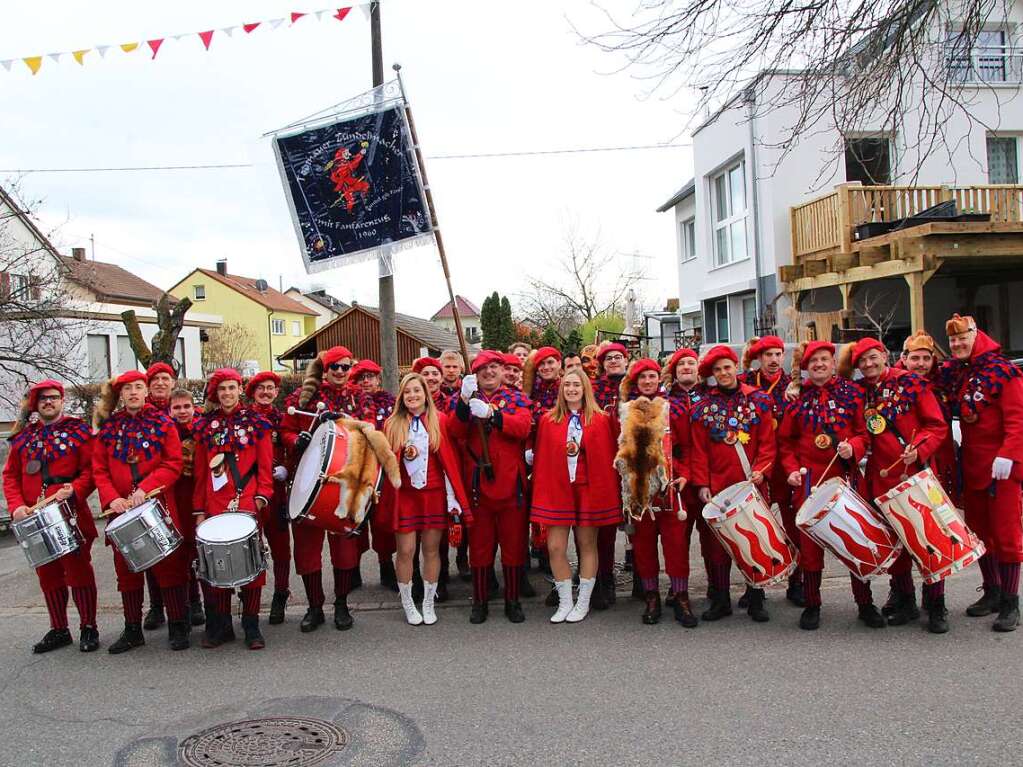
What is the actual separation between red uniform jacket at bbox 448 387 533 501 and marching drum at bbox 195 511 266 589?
153 centimetres

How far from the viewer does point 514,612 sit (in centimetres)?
575

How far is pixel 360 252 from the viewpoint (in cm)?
819

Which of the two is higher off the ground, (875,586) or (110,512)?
(110,512)

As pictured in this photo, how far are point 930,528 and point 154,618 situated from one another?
532 cm

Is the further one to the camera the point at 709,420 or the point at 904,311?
the point at 904,311

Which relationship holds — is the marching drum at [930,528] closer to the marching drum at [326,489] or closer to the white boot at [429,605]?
the white boot at [429,605]

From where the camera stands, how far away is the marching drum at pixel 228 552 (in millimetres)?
5027

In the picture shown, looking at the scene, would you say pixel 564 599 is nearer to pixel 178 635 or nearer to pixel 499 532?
pixel 499 532

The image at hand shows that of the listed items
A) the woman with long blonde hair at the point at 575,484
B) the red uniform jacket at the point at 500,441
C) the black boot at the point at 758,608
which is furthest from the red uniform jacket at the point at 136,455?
the black boot at the point at 758,608

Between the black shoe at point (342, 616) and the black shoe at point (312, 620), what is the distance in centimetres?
11

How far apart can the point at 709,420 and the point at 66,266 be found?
12005mm

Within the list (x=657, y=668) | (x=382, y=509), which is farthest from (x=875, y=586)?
(x=382, y=509)

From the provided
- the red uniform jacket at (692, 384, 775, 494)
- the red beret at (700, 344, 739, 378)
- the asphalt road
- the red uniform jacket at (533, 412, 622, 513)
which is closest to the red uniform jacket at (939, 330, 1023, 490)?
the asphalt road

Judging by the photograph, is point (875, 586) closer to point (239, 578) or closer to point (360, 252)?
point (239, 578)
